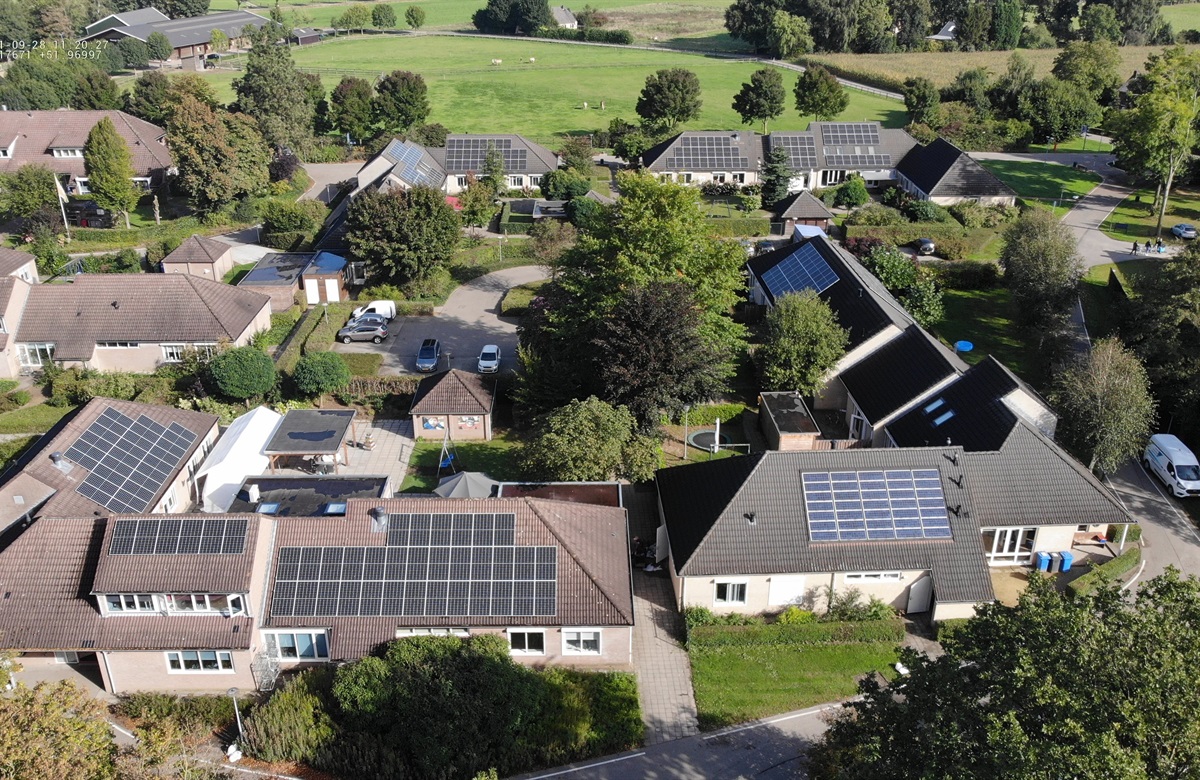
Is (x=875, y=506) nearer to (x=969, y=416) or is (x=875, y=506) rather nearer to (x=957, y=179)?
(x=969, y=416)

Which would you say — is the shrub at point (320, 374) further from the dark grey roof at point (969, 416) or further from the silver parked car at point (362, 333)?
the dark grey roof at point (969, 416)

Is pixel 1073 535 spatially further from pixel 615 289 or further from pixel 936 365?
pixel 615 289

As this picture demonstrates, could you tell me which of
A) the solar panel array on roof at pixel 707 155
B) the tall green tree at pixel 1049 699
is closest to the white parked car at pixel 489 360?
the tall green tree at pixel 1049 699

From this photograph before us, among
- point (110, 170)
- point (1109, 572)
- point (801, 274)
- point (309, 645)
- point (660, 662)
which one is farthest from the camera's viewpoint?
point (110, 170)

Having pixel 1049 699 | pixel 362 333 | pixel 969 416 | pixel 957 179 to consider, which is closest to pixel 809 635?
pixel 969 416

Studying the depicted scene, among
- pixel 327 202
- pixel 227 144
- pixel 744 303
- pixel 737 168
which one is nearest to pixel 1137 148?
pixel 737 168

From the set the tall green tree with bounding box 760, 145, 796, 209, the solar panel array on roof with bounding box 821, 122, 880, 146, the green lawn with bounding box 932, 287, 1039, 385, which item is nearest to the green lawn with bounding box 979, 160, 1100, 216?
the solar panel array on roof with bounding box 821, 122, 880, 146

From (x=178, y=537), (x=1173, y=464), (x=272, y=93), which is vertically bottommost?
(x=1173, y=464)

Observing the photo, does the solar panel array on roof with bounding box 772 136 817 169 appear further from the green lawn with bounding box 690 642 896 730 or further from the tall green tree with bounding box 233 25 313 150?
the green lawn with bounding box 690 642 896 730
